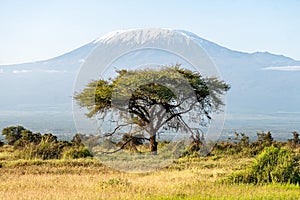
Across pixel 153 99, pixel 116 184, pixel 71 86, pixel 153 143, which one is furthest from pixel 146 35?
pixel 71 86

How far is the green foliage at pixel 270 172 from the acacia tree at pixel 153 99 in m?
8.80

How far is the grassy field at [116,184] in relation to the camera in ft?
32.2

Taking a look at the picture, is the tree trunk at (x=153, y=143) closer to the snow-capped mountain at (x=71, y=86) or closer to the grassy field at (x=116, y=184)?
the snow-capped mountain at (x=71, y=86)

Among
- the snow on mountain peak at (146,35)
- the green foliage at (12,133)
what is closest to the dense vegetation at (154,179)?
the snow on mountain peak at (146,35)

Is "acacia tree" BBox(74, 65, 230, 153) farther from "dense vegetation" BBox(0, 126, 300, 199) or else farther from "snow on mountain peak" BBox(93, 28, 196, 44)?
"dense vegetation" BBox(0, 126, 300, 199)

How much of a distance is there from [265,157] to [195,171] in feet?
7.68

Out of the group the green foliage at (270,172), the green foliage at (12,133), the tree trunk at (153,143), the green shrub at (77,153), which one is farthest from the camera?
the green foliage at (12,133)

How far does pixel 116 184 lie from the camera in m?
11.1

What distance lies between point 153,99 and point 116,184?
10638 mm

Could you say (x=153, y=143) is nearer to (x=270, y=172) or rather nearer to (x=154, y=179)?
(x=154, y=179)

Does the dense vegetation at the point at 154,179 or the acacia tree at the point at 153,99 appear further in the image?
the acacia tree at the point at 153,99

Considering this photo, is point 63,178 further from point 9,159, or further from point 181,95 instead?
point 181,95

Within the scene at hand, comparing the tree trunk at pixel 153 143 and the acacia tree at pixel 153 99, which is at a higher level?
the acacia tree at pixel 153 99

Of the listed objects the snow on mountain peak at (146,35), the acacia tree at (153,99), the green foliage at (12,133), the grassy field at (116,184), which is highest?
the snow on mountain peak at (146,35)
